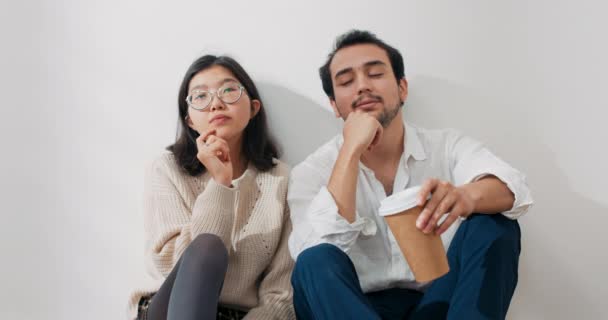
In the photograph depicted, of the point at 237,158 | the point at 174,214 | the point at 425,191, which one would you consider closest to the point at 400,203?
the point at 425,191

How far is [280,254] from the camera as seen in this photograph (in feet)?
4.90

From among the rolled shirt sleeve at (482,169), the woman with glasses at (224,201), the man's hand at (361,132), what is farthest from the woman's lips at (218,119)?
the rolled shirt sleeve at (482,169)

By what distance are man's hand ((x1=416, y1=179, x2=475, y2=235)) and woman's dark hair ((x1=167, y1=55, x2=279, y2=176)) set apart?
0.63m

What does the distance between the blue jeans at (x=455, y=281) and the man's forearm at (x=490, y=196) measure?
0.07 feet

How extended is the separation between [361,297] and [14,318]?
120 cm

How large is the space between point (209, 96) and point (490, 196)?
0.80 metres

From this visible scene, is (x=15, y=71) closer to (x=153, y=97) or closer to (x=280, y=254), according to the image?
(x=153, y=97)

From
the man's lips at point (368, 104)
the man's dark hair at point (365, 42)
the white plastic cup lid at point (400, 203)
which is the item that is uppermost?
the man's dark hair at point (365, 42)

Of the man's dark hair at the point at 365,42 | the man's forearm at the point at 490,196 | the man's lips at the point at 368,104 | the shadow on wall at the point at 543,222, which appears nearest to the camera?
the man's forearm at the point at 490,196

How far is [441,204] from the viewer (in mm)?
1066

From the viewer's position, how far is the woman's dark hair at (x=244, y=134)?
1601 mm

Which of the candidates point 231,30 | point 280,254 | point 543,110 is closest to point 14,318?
point 280,254

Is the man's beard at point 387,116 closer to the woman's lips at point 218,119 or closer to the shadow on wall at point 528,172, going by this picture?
the shadow on wall at point 528,172

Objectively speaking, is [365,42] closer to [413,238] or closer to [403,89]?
[403,89]
